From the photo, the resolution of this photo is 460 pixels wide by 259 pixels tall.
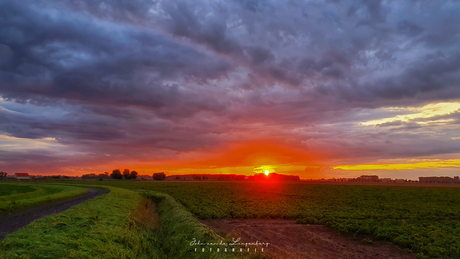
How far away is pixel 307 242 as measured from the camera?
55.7ft

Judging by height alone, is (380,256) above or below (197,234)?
below

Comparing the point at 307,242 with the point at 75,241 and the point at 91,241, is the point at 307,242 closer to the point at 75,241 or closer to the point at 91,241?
the point at 91,241

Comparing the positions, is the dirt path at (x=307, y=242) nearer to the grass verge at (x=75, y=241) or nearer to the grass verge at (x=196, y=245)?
the grass verge at (x=196, y=245)

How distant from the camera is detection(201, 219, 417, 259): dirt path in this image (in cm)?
1442

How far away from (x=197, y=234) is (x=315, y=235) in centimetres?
1045

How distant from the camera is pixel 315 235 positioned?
61.8 ft

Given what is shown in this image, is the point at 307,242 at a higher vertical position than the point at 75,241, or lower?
lower

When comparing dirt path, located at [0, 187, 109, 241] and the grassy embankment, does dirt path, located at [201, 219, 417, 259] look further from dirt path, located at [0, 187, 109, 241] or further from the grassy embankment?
dirt path, located at [0, 187, 109, 241]

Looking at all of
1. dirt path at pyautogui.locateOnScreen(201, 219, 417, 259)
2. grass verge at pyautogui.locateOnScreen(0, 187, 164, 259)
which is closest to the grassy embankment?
grass verge at pyautogui.locateOnScreen(0, 187, 164, 259)

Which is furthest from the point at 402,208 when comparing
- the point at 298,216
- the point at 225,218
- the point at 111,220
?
the point at 111,220

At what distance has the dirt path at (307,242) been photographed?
14422mm

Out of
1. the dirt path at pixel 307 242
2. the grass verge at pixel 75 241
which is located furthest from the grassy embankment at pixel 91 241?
the dirt path at pixel 307 242

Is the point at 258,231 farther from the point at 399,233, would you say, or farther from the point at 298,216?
the point at 399,233

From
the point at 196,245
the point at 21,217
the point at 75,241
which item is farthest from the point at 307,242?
the point at 21,217
